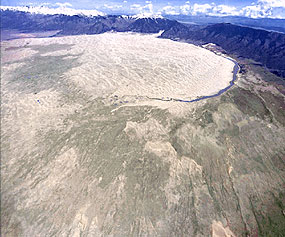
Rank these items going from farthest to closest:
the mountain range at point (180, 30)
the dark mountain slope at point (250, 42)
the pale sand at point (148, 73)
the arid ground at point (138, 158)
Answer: the mountain range at point (180, 30) < the dark mountain slope at point (250, 42) < the pale sand at point (148, 73) < the arid ground at point (138, 158)

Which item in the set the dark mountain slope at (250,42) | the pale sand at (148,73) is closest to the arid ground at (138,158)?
the pale sand at (148,73)

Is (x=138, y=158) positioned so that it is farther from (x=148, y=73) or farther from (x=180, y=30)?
(x=180, y=30)

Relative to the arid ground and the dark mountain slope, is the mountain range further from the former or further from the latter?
the arid ground

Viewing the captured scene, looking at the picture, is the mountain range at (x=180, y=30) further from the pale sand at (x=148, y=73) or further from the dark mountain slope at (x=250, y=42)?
the pale sand at (x=148, y=73)

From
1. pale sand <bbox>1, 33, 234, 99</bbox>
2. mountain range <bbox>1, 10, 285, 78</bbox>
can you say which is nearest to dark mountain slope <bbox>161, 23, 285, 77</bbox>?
mountain range <bbox>1, 10, 285, 78</bbox>

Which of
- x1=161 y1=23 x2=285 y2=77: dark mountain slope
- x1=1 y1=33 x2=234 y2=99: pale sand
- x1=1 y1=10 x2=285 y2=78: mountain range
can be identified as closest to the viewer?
x1=1 y1=33 x2=234 y2=99: pale sand

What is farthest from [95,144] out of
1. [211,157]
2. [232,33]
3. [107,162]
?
[232,33]

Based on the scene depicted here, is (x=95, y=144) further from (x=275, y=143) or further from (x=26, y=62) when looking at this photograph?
(x=26, y=62)

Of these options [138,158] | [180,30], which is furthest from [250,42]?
[138,158]

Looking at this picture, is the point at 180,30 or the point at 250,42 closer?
the point at 250,42
